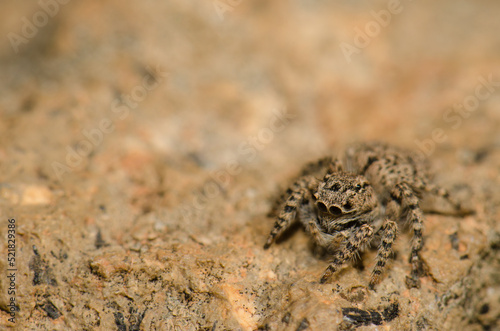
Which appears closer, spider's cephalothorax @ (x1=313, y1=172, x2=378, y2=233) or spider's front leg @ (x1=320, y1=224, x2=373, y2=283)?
spider's front leg @ (x1=320, y1=224, x2=373, y2=283)

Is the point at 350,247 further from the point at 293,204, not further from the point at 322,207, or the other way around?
the point at 293,204

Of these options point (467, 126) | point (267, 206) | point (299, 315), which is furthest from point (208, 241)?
point (467, 126)

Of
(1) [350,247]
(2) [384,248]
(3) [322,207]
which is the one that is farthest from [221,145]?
(2) [384,248]

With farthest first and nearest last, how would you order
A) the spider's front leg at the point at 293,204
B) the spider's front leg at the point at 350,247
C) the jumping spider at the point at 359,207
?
the spider's front leg at the point at 293,204 → the jumping spider at the point at 359,207 → the spider's front leg at the point at 350,247

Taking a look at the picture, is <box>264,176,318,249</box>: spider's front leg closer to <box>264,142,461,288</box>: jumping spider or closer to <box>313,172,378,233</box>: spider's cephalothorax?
<box>264,142,461,288</box>: jumping spider

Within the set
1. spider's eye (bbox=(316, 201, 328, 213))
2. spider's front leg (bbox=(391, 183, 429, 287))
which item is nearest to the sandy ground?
spider's front leg (bbox=(391, 183, 429, 287))

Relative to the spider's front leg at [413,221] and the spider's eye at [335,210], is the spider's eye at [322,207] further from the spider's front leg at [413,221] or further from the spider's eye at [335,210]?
the spider's front leg at [413,221]

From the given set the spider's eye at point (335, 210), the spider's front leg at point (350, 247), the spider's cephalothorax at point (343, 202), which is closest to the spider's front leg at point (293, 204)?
the spider's cephalothorax at point (343, 202)
